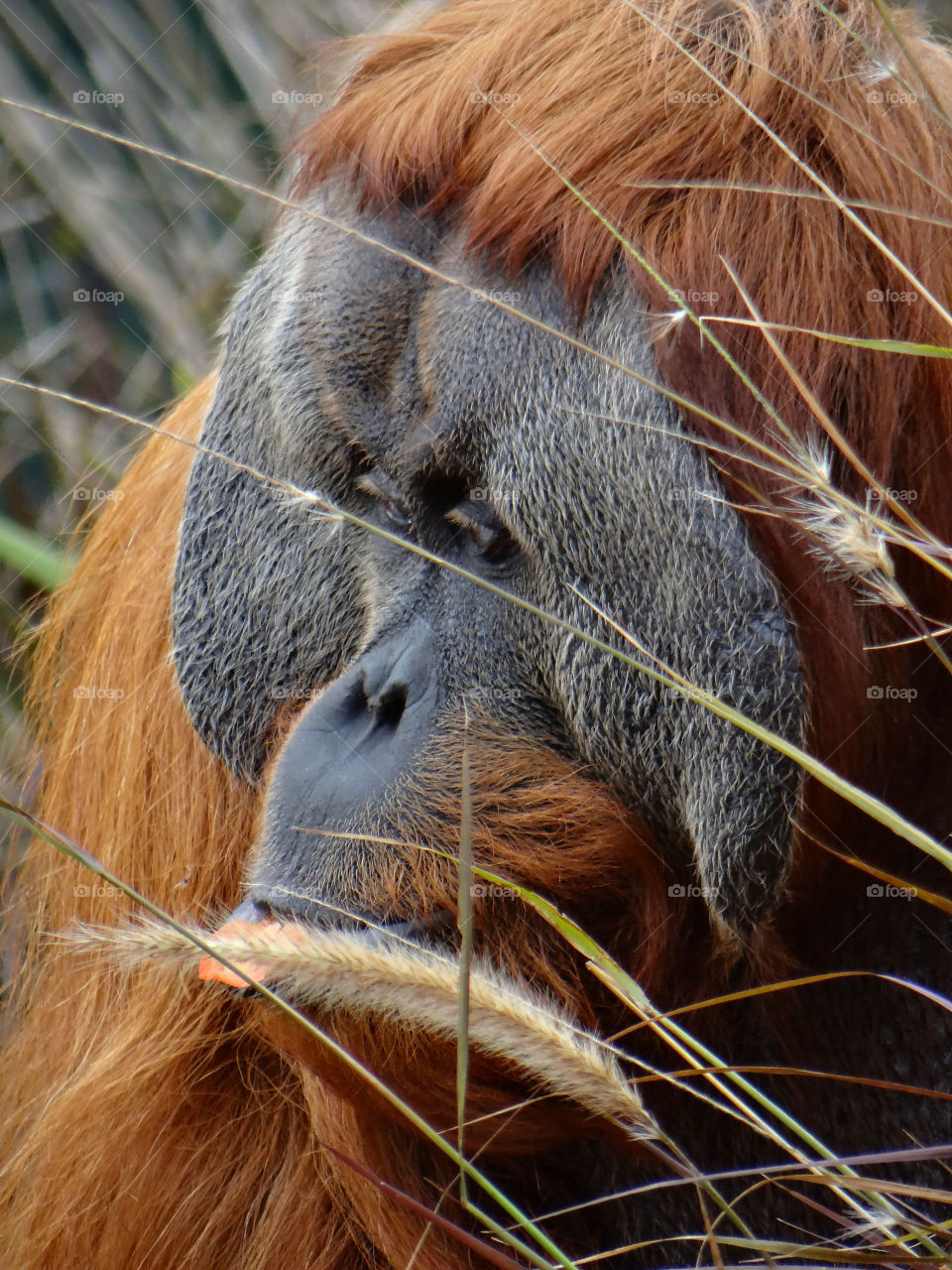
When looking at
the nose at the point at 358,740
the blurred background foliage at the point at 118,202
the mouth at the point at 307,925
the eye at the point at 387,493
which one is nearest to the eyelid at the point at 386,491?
the eye at the point at 387,493

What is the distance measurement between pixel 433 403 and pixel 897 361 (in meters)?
0.39

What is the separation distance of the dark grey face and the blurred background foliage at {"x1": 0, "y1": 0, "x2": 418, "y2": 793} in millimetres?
1962

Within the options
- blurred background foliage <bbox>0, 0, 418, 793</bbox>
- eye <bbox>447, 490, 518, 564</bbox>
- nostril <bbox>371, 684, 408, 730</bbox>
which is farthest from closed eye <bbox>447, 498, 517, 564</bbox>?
blurred background foliage <bbox>0, 0, 418, 793</bbox>

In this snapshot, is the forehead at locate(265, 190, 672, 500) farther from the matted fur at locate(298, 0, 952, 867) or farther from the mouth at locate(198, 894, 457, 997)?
the mouth at locate(198, 894, 457, 997)

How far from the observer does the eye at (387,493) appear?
4.27ft

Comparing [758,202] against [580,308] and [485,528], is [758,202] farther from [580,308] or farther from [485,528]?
[485,528]

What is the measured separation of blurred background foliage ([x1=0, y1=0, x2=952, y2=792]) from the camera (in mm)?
3365

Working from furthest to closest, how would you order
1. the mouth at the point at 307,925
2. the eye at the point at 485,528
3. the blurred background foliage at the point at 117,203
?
the blurred background foliage at the point at 117,203
the eye at the point at 485,528
the mouth at the point at 307,925

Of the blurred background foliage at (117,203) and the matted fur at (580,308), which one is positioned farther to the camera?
the blurred background foliage at (117,203)

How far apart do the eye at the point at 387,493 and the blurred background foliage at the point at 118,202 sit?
77.7 inches

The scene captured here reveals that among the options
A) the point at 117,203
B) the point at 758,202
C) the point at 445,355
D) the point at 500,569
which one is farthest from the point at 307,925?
the point at 117,203

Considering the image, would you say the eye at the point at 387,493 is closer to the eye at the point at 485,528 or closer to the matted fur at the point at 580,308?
the eye at the point at 485,528

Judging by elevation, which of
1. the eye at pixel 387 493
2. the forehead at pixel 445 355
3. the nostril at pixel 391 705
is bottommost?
the nostril at pixel 391 705

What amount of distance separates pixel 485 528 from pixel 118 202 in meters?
2.64
